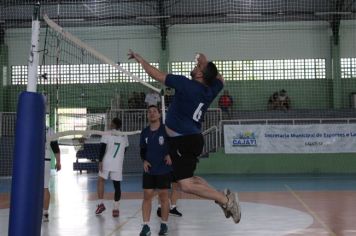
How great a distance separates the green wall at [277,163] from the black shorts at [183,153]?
15.4m

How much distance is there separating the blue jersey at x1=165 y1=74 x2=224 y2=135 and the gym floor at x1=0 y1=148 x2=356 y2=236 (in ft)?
7.86

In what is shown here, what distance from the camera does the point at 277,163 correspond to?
68.9ft

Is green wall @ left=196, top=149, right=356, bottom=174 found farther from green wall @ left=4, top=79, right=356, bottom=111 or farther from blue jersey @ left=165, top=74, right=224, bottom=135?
blue jersey @ left=165, top=74, right=224, bottom=135

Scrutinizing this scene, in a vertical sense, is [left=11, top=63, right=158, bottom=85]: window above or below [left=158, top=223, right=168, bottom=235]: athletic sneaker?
above

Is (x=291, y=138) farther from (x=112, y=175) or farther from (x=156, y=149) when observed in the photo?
(x=156, y=149)

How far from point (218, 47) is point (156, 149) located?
2017 centimetres

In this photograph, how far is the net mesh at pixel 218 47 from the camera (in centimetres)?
2602

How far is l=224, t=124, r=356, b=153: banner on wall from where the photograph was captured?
20156 mm

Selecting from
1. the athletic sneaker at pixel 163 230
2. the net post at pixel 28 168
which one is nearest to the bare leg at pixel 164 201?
the athletic sneaker at pixel 163 230

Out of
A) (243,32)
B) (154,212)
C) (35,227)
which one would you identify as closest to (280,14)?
(243,32)

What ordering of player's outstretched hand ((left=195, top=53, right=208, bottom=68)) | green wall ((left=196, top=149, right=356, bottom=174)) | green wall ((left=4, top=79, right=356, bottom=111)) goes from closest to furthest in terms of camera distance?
player's outstretched hand ((left=195, top=53, right=208, bottom=68))
green wall ((left=196, top=149, right=356, bottom=174))
green wall ((left=4, top=79, right=356, bottom=111))

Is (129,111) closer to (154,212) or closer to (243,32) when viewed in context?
(243,32)

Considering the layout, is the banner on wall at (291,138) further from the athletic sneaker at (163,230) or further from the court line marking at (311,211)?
the athletic sneaker at (163,230)

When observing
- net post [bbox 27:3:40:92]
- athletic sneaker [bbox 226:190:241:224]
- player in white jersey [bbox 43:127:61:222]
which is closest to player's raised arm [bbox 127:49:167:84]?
net post [bbox 27:3:40:92]
